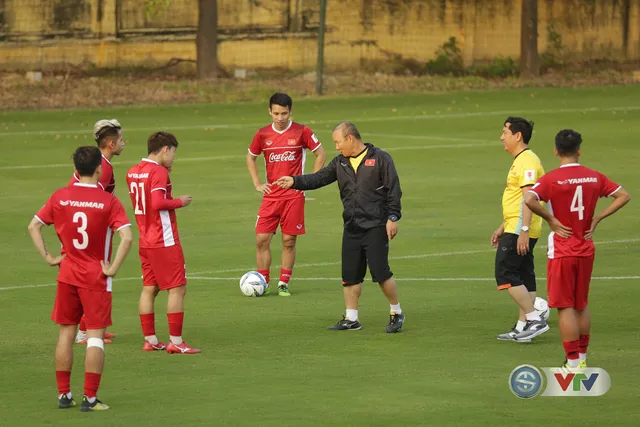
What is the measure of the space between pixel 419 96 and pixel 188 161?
54.8ft

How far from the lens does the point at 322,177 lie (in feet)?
46.1

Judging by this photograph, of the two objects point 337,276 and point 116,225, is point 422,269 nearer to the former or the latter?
point 337,276

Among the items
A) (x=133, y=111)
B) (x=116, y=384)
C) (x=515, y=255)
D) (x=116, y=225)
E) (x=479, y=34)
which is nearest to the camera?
(x=116, y=225)

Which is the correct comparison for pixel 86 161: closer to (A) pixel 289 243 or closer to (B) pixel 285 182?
(B) pixel 285 182

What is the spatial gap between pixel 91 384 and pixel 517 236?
4506 mm

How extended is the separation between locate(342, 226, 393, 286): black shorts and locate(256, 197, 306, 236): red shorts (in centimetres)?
245

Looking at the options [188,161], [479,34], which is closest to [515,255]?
[188,161]

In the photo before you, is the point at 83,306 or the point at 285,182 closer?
the point at 83,306

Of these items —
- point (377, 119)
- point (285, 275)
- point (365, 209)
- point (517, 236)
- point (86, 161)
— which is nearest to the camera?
point (86, 161)

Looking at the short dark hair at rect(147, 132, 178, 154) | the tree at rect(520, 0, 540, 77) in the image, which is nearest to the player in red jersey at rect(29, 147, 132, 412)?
the short dark hair at rect(147, 132, 178, 154)

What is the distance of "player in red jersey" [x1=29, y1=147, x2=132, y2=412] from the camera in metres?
10.5

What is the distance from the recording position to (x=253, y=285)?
15977 mm

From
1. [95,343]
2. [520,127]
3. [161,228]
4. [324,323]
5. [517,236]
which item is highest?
[520,127]

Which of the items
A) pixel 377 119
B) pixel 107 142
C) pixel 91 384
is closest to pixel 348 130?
pixel 107 142
